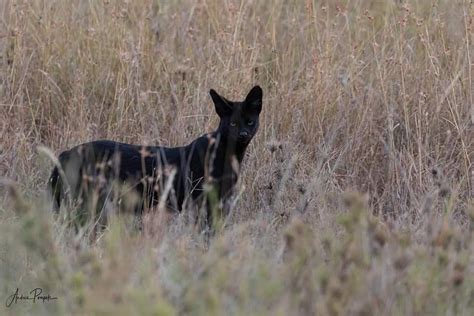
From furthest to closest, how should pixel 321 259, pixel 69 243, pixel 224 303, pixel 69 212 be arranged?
pixel 69 212, pixel 69 243, pixel 321 259, pixel 224 303

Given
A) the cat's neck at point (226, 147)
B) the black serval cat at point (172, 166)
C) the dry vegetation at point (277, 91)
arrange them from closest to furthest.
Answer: the black serval cat at point (172, 166), the cat's neck at point (226, 147), the dry vegetation at point (277, 91)

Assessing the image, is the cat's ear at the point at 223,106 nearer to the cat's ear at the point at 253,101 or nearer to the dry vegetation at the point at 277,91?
the cat's ear at the point at 253,101

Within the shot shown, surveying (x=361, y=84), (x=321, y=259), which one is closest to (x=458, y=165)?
(x=361, y=84)

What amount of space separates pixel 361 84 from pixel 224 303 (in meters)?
3.61

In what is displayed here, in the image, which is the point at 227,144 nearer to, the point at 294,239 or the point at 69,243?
the point at 69,243

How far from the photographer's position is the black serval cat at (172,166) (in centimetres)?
532

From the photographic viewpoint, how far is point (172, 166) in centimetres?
539

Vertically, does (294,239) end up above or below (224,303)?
above

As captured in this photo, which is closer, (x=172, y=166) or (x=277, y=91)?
(x=172, y=166)

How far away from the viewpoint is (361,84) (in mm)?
6578

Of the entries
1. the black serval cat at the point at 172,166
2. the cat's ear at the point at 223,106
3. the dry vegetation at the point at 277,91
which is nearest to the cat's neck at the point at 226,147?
the black serval cat at the point at 172,166

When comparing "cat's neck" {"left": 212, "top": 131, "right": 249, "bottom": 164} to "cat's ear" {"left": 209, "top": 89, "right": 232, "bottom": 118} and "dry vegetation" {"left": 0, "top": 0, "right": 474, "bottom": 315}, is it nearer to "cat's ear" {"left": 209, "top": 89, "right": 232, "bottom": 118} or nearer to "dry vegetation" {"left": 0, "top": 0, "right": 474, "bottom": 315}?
"cat's ear" {"left": 209, "top": 89, "right": 232, "bottom": 118}

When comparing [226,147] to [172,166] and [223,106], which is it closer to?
[223,106]

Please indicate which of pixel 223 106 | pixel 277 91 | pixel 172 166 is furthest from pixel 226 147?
pixel 277 91
